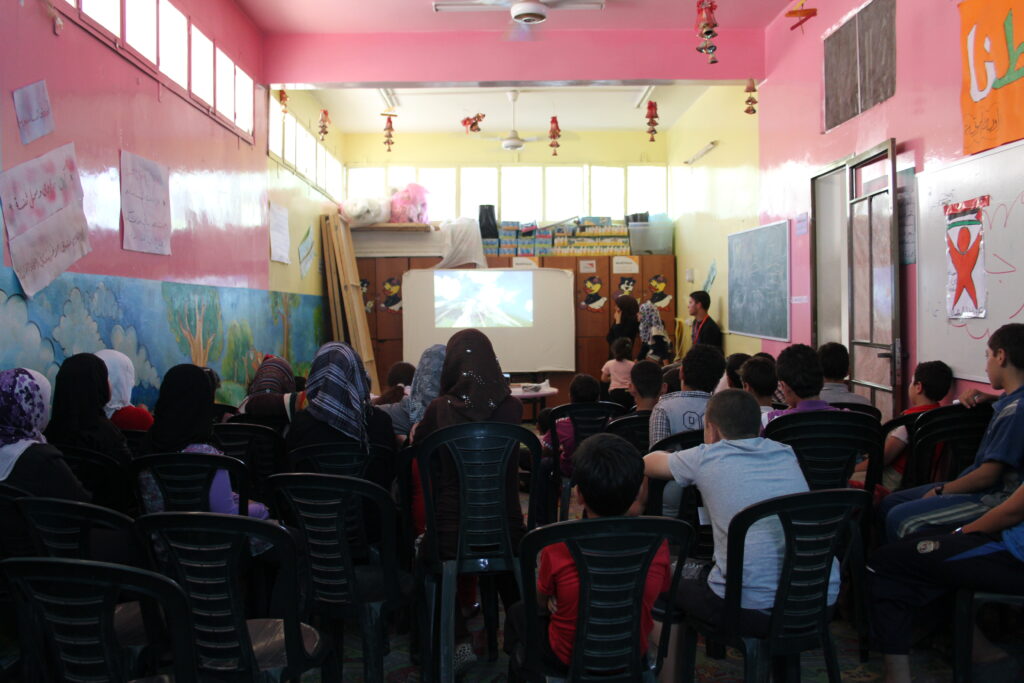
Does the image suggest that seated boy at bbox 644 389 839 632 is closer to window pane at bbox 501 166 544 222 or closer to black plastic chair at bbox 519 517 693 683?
black plastic chair at bbox 519 517 693 683

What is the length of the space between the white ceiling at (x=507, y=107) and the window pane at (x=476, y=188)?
54cm

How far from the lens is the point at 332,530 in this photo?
2283 millimetres

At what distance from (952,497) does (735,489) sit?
1.01 m

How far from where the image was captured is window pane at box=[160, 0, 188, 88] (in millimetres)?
4840

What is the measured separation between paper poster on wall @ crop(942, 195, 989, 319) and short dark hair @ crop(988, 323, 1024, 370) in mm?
1116

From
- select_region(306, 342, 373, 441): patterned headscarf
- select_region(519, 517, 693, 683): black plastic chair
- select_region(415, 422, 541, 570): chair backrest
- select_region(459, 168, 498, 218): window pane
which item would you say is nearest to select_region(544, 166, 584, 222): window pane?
select_region(459, 168, 498, 218): window pane

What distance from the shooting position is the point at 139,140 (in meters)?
4.50

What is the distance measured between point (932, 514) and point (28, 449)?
9.18 feet

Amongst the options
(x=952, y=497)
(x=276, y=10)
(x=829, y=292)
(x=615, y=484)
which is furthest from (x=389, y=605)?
(x=276, y=10)

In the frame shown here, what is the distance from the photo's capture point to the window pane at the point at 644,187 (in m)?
10.8

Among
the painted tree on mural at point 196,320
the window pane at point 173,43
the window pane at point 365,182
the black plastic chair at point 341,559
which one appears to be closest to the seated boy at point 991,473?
the black plastic chair at point 341,559

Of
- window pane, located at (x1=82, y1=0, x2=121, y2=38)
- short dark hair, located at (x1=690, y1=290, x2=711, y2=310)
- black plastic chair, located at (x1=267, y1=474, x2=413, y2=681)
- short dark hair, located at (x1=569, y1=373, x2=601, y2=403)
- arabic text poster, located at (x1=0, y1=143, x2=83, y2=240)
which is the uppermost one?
window pane, located at (x1=82, y1=0, x2=121, y2=38)

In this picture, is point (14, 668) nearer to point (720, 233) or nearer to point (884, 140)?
point (884, 140)

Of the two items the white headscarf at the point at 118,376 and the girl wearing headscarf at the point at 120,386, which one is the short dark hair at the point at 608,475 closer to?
the girl wearing headscarf at the point at 120,386
